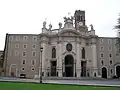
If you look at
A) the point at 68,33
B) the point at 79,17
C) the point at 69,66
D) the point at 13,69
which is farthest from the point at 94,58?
the point at 13,69

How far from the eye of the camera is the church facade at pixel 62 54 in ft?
208

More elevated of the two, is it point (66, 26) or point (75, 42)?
point (66, 26)

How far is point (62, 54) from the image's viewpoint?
63.5 m

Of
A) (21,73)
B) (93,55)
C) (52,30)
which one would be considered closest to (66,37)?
(52,30)

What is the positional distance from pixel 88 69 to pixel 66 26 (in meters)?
17.9

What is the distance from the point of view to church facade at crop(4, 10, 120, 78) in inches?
2490

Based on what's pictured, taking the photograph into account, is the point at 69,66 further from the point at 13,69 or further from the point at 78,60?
the point at 13,69

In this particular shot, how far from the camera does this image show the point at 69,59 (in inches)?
2574

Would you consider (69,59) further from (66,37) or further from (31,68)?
(31,68)

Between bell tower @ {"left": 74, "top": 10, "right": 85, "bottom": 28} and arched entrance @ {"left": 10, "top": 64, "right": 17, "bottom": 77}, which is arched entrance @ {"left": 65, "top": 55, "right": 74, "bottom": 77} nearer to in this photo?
arched entrance @ {"left": 10, "top": 64, "right": 17, "bottom": 77}

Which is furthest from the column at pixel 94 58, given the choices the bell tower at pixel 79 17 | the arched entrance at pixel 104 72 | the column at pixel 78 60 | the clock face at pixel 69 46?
the bell tower at pixel 79 17

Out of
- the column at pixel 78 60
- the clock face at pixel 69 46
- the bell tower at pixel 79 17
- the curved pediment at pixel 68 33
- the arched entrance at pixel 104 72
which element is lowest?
the arched entrance at pixel 104 72

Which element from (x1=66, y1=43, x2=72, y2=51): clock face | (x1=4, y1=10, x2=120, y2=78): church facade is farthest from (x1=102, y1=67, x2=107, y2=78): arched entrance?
(x1=66, y1=43, x2=72, y2=51): clock face

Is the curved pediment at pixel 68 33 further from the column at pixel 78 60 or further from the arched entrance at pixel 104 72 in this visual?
the arched entrance at pixel 104 72
